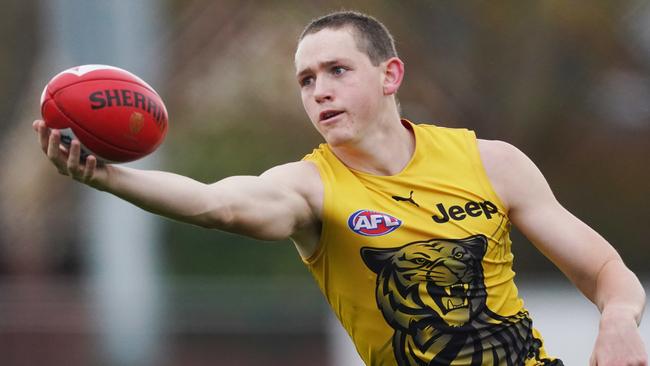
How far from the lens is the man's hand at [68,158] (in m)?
3.91

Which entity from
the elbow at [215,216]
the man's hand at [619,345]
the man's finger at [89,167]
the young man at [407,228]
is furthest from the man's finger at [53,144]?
the man's hand at [619,345]

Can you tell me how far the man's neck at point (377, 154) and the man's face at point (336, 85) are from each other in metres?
0.06

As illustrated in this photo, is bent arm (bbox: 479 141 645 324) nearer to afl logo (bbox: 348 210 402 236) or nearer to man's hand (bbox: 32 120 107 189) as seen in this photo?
afl logo (bbox: 348 210 402 236)

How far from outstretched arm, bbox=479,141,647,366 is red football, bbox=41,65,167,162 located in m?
1.43

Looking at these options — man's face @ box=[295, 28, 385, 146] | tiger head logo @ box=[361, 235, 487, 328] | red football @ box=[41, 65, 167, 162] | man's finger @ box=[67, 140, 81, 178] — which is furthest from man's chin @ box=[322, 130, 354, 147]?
man's finger @ box=[67, 140, 81, 178]

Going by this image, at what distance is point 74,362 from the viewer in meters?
9.41

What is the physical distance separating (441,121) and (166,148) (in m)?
2.85

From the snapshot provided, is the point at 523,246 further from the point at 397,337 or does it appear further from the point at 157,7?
the point at 397,337

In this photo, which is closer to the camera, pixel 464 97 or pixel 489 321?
pixel 489 321

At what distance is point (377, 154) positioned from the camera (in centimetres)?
497

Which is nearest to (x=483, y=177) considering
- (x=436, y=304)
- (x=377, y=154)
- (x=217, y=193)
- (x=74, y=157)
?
(x=377, y=154)

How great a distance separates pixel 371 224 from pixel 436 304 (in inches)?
15.5

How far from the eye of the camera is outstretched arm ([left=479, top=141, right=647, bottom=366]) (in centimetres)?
466

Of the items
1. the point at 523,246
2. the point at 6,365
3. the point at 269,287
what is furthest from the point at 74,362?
the point at 523,246
